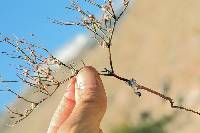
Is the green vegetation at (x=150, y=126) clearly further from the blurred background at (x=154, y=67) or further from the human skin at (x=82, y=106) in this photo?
the human skin at (x=82, y=106)

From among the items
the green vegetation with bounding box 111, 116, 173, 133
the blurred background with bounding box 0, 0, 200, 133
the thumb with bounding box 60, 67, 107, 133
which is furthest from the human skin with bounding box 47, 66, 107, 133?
the green vegetation with bounding box 111, 116, 173, 133

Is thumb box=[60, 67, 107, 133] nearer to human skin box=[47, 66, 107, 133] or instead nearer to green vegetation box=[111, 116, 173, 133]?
human skin box=[47, 66, 107, 133]

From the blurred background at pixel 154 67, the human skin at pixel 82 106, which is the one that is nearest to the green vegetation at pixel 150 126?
the blurred background at pixel 154 67

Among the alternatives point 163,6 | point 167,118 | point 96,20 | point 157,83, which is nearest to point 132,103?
point 157,83

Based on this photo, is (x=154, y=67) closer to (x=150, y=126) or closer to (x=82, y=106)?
(x=150, y=126)

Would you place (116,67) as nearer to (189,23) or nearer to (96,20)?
(189,23)
